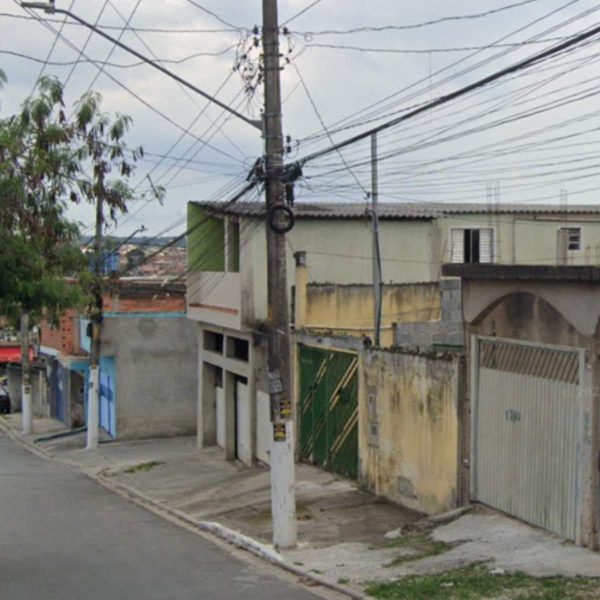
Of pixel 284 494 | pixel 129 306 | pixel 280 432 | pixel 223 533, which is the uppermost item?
pixel 129 306

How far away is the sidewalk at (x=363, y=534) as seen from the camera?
1102 centimetres

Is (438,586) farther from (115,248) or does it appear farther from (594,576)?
(115,248)

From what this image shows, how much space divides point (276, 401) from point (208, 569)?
95.9 inches

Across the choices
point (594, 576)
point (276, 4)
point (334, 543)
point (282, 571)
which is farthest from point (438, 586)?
point (276, 4)

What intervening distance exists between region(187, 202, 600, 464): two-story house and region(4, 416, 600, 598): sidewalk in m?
1.92

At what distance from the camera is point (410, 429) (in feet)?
51.5

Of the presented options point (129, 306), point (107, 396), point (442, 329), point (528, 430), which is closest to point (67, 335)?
point (129, 306)

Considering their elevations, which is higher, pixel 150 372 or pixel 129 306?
pixel 129 306

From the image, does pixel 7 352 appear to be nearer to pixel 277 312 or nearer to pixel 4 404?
pixel 4 404

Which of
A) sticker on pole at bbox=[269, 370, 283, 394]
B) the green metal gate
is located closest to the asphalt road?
sticker on pole at bbox=[269, 370, 283, 394]

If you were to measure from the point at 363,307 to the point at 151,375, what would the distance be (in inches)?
455

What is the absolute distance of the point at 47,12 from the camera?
13.3m

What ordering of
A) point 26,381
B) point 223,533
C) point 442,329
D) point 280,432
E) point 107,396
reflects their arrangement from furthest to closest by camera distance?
1. point 26,381
2. point 107,396
3. point 442,329
4. point 223,533
5. point 280,432

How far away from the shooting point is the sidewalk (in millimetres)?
11016
